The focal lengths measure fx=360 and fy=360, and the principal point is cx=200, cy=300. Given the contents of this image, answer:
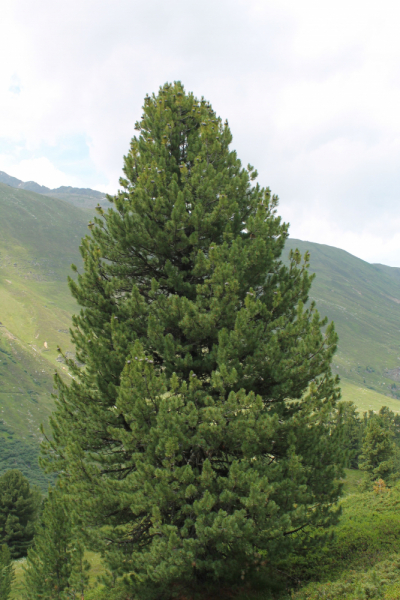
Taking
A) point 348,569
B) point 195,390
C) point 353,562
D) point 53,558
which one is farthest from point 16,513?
point 195,390

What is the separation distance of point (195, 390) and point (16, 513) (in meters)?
40.9

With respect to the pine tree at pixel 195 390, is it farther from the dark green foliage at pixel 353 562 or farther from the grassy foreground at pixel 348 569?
the dark green foliage at pixel 353 562

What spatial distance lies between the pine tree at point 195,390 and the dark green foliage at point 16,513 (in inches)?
1412

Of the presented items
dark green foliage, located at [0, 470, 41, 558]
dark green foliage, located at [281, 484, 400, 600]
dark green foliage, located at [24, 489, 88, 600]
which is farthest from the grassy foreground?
dark green foliage, located at [0, 470, 41, 558]

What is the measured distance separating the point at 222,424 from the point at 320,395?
2.98 meters

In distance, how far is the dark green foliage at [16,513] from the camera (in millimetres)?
37844

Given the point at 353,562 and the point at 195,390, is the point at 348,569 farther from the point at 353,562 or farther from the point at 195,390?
the point at 195,390

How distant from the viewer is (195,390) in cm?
939

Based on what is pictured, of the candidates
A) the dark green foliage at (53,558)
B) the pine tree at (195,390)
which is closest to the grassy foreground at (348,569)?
the pine tree at (195,390)

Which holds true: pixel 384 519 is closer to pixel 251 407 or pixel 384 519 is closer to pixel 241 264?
pixel 251 407

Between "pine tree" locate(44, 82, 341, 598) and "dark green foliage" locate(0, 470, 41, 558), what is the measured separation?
35870 millimetres

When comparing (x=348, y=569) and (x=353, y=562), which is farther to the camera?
(x=353, y=562)

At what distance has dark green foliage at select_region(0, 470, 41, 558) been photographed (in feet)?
124

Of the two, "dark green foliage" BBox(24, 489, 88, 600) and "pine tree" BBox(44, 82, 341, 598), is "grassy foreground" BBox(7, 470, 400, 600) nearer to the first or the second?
"pine tree" BBox(44, 82, 341, 598)
